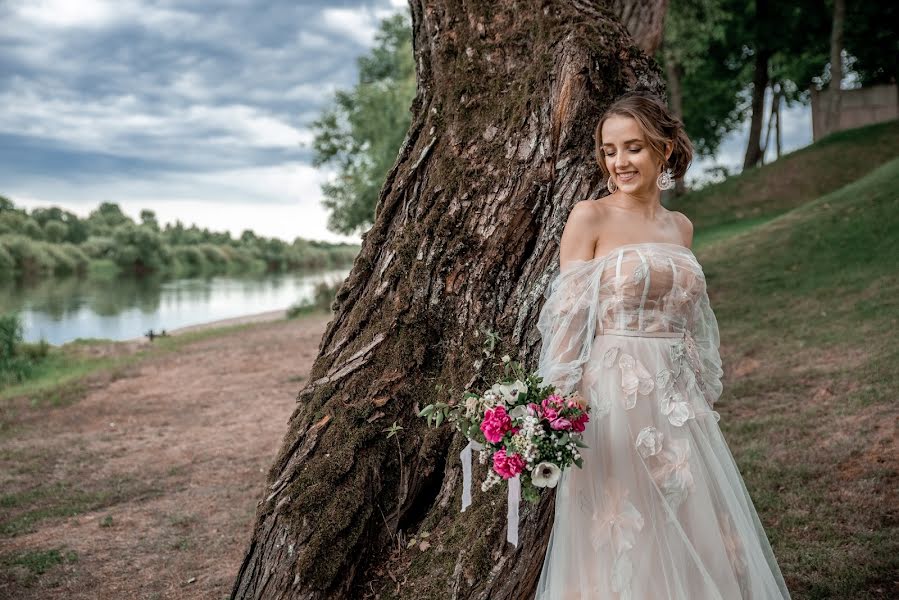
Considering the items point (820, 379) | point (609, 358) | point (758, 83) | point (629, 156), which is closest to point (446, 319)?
point (609, 358)

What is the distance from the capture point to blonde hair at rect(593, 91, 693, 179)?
2967 millimetres

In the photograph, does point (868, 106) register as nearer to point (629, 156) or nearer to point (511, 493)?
point (629, 156)

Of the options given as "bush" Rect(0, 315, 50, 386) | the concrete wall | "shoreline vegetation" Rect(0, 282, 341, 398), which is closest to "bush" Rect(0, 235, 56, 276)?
"shoreline vegetation" Rect(0, 282, 341, 398)

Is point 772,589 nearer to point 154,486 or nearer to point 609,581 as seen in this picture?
point 609,581

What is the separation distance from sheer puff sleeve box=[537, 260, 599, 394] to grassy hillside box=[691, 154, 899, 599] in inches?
94.3

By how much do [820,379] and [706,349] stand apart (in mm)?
5508

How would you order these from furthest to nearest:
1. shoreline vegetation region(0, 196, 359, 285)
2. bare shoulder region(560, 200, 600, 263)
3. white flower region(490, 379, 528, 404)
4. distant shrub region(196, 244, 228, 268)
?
1. distant shrub region(196, 244, 228, 268)
2. shoreline vegetation region(0, 196, 359, 285)
3. bare shoulder region(560, 200, 600, 263)
4. white flower region(490, 379, 528, 404)

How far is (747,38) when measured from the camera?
987 inches

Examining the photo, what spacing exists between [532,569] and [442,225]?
1642 millimetres

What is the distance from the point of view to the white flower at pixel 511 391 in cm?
256

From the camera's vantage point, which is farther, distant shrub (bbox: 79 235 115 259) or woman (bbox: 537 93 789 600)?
distant shrub (bbox: 79 235 115 259)

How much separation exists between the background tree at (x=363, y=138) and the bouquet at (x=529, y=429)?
20416mm

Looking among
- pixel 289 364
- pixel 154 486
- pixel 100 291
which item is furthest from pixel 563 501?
pixel 100 291

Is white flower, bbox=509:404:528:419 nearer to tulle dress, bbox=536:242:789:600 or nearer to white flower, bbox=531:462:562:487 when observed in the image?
white flower, bbox=531:462:562:487
